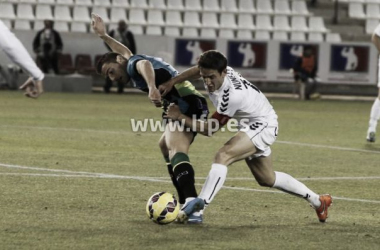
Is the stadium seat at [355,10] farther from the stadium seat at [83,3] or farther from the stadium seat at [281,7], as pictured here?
the stadium seat at [83,3]

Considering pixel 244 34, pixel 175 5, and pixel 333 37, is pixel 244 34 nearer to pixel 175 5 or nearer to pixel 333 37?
pixel 175 5

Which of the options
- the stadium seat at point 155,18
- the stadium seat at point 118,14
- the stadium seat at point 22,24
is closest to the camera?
the stadium seat at point 22,24

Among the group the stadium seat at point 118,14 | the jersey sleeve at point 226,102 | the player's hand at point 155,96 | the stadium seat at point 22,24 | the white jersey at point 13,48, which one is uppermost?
the white jersey at point 13,48

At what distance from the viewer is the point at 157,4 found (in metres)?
33.3

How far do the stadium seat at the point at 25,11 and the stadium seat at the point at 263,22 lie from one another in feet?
22.8

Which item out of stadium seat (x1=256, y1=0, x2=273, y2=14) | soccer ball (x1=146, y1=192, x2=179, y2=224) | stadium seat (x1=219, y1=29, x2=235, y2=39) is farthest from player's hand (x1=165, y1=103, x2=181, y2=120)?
stadium seat (x1=256, y1=0, x2=273, y2=14)

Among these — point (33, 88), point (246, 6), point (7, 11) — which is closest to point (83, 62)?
point (7, 11)

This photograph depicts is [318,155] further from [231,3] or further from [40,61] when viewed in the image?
[231,3]

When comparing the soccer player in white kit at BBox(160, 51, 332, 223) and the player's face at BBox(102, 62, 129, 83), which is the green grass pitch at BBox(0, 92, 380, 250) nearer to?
the soccer player in white kit at BBox(160, 51, 332, 223)

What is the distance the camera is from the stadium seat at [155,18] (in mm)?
32812

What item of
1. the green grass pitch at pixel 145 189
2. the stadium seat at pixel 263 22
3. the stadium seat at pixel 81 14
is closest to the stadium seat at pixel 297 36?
the stadium seat at pixel 263 22

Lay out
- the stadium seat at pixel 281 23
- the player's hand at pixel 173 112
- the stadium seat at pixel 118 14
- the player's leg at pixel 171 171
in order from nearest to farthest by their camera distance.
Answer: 1. the player's hand at pixel 173 112
2. the player's leg at pixel 171 171
3. the stadium seat at pixel 118 14
4. the stadium seat at pixel 281 23

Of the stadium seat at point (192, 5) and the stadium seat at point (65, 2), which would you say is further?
the stadium seat at point (192, 5)

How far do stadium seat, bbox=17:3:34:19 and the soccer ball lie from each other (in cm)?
2428
